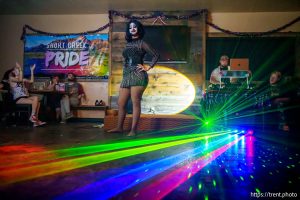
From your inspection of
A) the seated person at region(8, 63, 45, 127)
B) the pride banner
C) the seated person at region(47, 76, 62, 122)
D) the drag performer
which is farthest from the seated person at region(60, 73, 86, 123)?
the drag performer

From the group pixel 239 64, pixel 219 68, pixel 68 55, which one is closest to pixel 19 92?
pixel 68 55

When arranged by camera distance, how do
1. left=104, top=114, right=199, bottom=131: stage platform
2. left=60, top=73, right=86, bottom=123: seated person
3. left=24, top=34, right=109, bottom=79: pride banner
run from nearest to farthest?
left=104, top=114, right=199, bottom=131: stage platform
left=60, top=73, right=86, bottom=123: seated person
left=24, top=34, right=109, bottom=79: pride banner

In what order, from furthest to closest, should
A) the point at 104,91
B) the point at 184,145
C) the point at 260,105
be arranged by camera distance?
the point at 104,91
the point at 260,105
the point at 184,145

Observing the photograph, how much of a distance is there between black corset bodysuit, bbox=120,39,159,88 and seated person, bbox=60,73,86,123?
118 inches

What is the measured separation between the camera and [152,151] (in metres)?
2.03

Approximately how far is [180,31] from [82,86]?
286cm

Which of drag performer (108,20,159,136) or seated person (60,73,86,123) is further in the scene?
seated person (60,73,86,123)

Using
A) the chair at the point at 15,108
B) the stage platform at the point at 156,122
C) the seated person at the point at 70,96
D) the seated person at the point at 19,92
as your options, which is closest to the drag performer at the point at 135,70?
the stage platform at the point at 156,122

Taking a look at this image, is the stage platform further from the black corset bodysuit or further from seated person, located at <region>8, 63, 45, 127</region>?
seated person, located at <region>8, 63, 45, 127</region>

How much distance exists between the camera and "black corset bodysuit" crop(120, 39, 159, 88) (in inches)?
117

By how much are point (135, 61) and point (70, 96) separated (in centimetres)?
328

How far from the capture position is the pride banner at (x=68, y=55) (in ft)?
20.3

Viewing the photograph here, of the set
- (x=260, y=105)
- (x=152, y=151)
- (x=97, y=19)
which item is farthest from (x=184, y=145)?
(x=97, y=19)

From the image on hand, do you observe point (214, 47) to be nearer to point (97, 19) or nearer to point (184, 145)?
point (97, 19)
